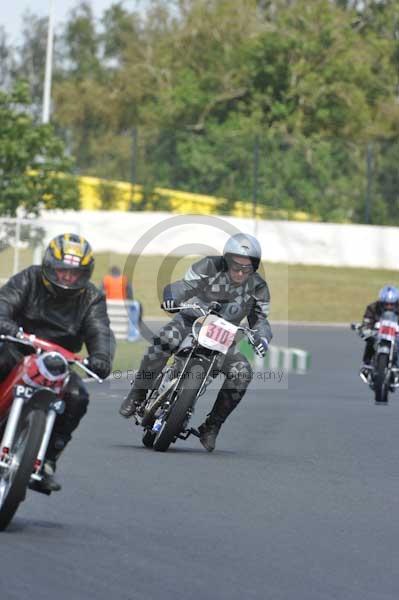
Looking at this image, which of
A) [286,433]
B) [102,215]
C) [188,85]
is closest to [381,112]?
[188,85]

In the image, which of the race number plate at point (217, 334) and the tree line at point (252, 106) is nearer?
the race number plate at point (217, 334)

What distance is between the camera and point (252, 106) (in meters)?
61.5

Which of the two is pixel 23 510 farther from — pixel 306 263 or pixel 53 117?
pixel 53 117

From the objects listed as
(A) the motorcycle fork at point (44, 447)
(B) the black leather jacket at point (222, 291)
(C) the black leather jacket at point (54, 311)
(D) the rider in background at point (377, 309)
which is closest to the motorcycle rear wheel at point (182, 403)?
(B) the black leather jacket at point (222, 291)

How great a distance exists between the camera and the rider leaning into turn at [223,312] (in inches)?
500

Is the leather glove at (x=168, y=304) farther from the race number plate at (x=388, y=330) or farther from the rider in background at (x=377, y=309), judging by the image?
the rider in background at (x=377, y=309)

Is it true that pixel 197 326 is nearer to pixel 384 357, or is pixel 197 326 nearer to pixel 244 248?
pixel 244 248

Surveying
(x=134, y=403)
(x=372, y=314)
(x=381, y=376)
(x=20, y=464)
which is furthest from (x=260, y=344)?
(x=372, y=314)

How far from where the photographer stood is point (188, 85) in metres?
63.5

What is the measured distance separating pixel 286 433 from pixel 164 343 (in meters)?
2.82

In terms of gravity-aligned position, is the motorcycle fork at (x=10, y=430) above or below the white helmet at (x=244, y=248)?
below

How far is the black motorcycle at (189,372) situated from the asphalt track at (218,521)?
27 centimetres

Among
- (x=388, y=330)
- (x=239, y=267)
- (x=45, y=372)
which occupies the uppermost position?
(x=239, y=267)

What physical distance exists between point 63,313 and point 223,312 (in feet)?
12.2
